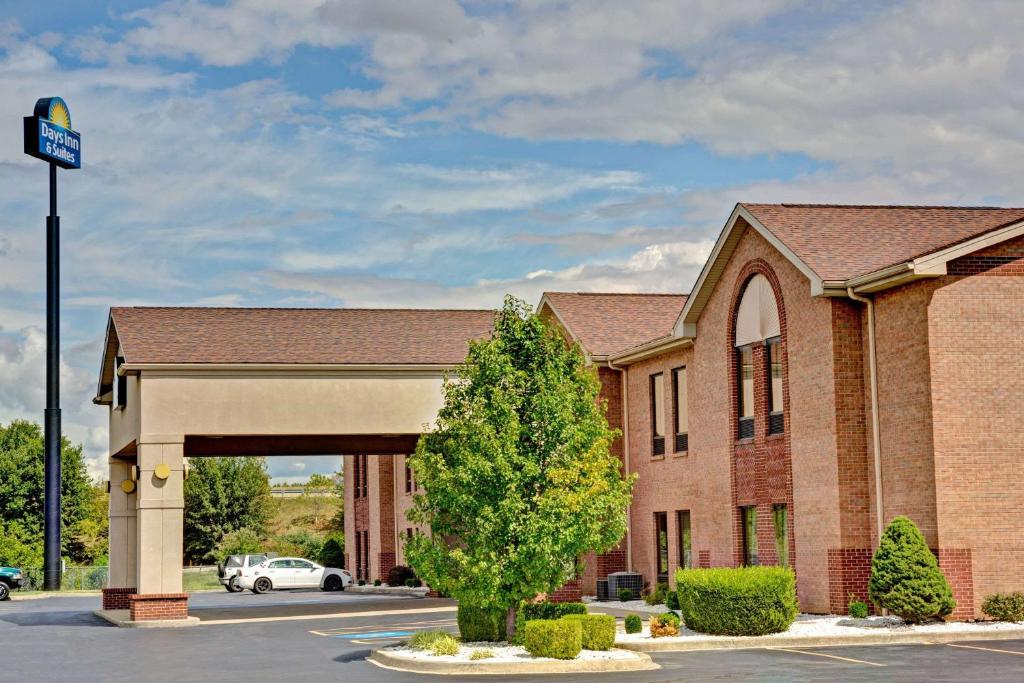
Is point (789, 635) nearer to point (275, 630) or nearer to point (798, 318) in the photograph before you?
point (798, 318)

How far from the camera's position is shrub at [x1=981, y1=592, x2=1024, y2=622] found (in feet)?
86.5

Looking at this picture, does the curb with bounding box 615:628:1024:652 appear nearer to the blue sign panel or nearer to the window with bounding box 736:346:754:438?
the window with bounding box 736:346:754:438

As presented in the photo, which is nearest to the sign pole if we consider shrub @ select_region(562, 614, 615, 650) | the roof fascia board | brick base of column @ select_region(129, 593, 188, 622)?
brick base of column @ select_region(129, 593, 188, 622)

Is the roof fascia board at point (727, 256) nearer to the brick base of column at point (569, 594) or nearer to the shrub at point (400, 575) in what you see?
the brick base of column at point (569, 594)

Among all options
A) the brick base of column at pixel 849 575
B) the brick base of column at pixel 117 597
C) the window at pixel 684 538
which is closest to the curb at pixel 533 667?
the brick base of column at pixel 849 575

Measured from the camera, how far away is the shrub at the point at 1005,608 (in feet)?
86.5

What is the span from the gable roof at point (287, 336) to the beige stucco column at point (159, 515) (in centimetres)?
233

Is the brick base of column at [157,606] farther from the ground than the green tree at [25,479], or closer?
closer

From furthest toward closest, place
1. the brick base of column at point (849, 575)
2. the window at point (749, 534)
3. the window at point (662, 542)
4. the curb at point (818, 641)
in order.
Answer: the window at point (662, 542)
the window at point (749, 534)
the brick base of column at point (849, 575)
the curb at point (818, 641)

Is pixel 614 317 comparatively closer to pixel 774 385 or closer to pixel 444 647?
pixel 774 385

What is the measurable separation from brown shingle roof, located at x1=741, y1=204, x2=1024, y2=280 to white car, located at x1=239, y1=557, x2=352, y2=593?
32015mm

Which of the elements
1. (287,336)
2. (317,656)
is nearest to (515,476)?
(317,656)

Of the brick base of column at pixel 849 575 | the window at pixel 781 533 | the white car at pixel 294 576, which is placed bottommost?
the white car at pixel 294 576

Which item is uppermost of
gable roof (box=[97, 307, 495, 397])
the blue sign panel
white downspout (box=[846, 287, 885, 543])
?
the blue sign panel
